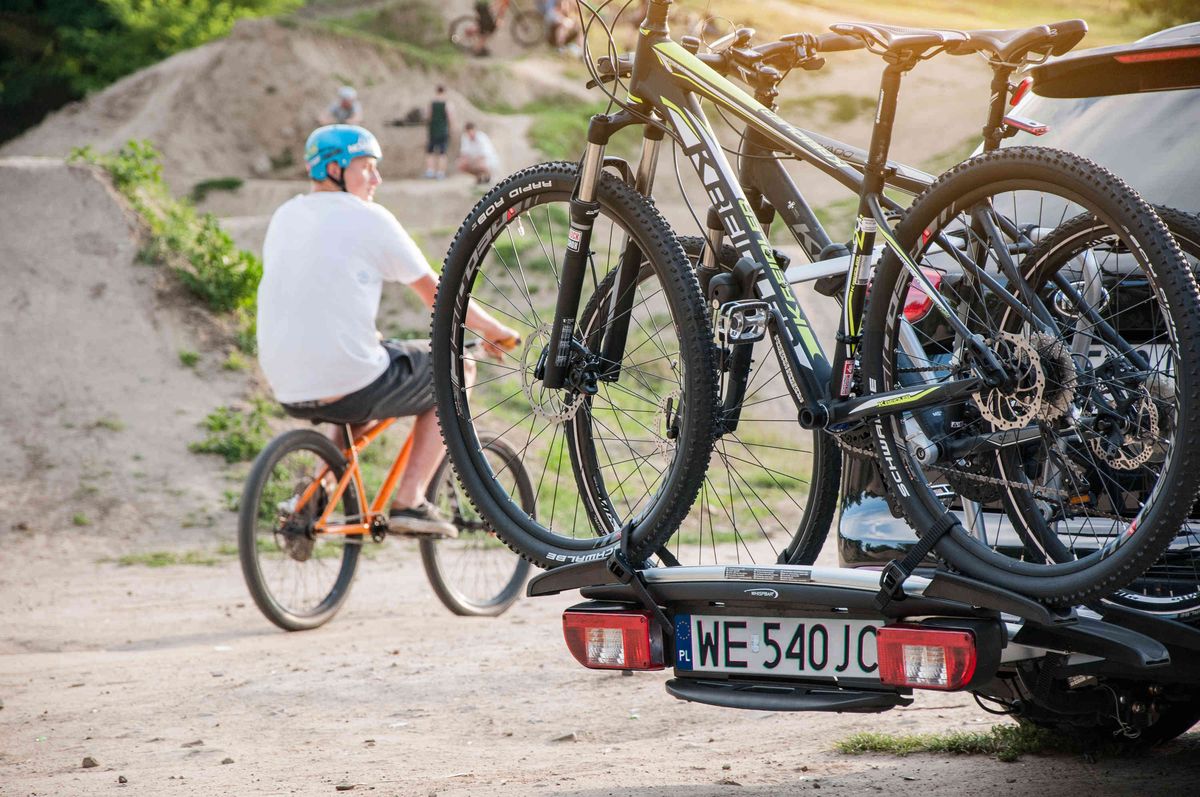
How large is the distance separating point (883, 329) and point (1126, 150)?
1.31 meters

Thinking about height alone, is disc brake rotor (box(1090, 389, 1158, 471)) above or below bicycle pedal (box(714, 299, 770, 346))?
below

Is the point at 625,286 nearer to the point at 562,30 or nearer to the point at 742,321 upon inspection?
the point at 742,321

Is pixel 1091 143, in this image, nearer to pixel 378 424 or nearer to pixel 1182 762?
pixel 1182 762

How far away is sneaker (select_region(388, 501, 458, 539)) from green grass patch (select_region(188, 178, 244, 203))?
71.5 ft

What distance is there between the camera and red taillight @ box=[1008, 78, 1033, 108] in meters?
4.45

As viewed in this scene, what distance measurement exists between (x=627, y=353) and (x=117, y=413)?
26.6 ft

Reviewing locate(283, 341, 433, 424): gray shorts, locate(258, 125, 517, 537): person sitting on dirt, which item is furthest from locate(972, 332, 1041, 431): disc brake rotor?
locate(283, 341, 433, 424): gray shorts

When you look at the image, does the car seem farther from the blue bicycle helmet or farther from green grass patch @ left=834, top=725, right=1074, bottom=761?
the blue bicycle helmet

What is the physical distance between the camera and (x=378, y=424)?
7285mm

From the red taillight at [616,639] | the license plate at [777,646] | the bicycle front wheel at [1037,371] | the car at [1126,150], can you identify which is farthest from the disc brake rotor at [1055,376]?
the red taillight at [616,639]

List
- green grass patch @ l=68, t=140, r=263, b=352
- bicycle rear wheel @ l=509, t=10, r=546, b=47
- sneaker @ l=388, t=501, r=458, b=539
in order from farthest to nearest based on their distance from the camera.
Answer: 1. bicycle rear wheel @ l=509, t=10, r=546, b=47
2. green grass patch @ l=68, t=140, r=263, b=352
3. sneaker @ l=388, t=501, r=458, b=539

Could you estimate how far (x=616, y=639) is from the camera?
11.6 ft

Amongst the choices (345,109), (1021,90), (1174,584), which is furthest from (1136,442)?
(345,109)

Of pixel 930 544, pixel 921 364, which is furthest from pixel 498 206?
pixel 930 544
